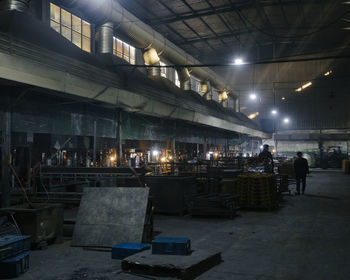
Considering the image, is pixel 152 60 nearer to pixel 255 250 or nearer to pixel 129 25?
pixel 129 25

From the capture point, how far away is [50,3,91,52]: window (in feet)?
55.5

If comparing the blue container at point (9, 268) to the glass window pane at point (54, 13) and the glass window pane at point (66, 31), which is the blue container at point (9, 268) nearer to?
the glass window pane at point (54, 13)

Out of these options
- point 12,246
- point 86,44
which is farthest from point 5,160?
point 86,44

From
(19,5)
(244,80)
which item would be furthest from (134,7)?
(244,80)

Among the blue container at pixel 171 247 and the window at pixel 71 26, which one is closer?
the blue container at pixel 171 247

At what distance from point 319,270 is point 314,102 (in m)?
39.1

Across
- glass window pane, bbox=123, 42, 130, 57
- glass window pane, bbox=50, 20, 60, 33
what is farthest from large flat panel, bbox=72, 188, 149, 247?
glass window pane, bbox=123, 42, 130, 57

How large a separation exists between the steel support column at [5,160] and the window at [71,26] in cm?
925

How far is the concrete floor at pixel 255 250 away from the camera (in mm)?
5133

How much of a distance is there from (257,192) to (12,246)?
8.18 m

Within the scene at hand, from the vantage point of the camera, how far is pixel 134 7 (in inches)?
848

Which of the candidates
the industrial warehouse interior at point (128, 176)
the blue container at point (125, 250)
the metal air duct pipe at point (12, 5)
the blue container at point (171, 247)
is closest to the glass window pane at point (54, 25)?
the industrial warehouse interior at point (128, 176)

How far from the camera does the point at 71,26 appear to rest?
712 inches

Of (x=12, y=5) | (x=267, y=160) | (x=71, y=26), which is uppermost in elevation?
(x=71, y=26)
